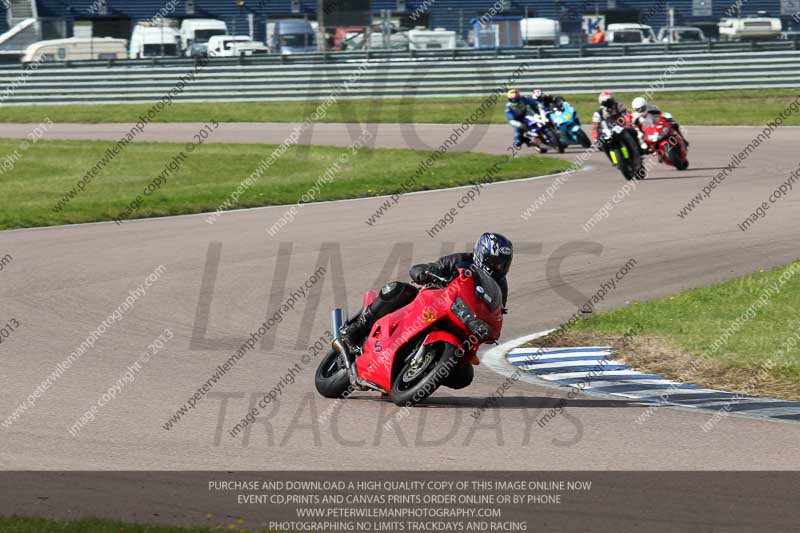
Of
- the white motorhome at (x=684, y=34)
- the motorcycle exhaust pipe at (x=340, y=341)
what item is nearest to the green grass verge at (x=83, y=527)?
the motorcycle exhaust pipe at (x=340, y=341)

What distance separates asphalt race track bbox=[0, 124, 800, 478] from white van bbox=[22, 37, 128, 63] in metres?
24.7

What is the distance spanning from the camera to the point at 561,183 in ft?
73.7

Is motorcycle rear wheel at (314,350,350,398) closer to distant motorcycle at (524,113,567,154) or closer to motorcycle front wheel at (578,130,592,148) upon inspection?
distant motorcycle at (524,113,567,154)

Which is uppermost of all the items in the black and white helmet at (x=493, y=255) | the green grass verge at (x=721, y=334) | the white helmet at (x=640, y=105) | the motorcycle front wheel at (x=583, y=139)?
the black and white helmet at (x=493, y=255)

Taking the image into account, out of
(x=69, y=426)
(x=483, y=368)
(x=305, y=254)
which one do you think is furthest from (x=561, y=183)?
(x=69, y=426)

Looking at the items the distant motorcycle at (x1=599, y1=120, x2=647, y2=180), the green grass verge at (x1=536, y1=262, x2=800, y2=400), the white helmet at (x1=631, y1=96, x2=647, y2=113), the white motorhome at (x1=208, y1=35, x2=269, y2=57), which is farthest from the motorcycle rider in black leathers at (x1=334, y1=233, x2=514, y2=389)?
the white motorhome at (x1=208, y1=35, x2=269, y2=57)

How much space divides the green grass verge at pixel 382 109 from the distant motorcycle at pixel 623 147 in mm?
10967

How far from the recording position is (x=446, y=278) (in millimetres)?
8406

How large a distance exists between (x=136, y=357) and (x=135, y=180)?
14896mm

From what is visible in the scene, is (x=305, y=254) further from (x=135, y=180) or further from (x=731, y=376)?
(x=135, y=180)

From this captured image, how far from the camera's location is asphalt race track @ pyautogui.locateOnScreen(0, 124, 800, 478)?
736 centimetres

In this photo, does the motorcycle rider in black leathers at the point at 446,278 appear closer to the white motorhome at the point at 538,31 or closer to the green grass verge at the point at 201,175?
the green grass verge at the point at 201,175

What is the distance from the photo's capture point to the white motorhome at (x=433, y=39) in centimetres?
4441

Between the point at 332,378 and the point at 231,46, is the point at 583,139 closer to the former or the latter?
the point at 332,378
